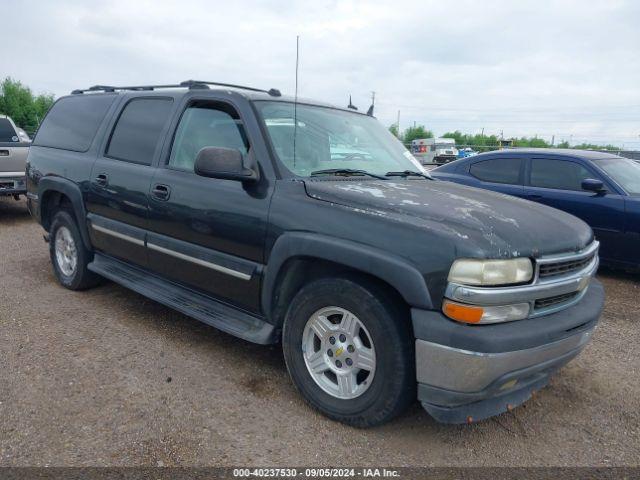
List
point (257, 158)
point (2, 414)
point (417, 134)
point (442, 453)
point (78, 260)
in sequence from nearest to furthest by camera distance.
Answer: point (442, 453)
point (2, 414)
point (257, 158)
point (78, 260)
point (417, 134)

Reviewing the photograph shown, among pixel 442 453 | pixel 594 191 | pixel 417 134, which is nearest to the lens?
pixel 442 453

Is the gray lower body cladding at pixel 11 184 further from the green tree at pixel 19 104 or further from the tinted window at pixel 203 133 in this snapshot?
the green tree at pixel 19 104

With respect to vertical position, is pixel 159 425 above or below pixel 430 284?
below

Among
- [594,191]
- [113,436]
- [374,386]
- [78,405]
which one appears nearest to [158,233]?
[78,405]

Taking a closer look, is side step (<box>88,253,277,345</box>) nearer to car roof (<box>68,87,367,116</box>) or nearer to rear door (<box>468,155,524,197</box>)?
car roof (<box>68,87,367,116</box>)

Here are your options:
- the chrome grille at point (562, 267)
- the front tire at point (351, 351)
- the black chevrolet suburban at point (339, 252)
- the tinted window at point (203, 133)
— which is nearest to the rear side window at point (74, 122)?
the black chevrolet suburban at point (339, 252)

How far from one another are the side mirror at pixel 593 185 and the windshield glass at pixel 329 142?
3.07 meters

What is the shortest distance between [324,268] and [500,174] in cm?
498

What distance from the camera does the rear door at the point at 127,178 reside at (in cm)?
405

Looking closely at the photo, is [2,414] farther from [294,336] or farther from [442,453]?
[442,453]

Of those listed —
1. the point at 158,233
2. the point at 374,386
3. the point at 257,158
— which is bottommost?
the point at 374,386

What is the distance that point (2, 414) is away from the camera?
290 centimetres

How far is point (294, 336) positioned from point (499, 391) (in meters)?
1.16

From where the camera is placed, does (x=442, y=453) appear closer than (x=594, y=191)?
Yes
